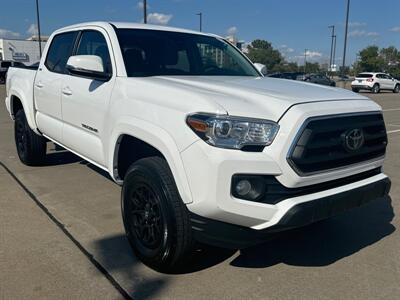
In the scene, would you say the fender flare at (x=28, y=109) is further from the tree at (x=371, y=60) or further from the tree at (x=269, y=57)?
the tree at (x=269, y=57)

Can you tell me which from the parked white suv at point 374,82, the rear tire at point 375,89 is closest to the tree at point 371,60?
the parked white suv at point 374,82

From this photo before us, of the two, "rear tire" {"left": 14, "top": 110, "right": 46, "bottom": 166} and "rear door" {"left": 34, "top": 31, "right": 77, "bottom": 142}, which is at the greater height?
"rear door" {"left": 34, "top": 31, "right": 77, "bottom": 142}

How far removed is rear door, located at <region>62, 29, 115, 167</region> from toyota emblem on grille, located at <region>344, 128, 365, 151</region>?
1937mm

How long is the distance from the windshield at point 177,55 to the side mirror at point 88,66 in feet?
0.72

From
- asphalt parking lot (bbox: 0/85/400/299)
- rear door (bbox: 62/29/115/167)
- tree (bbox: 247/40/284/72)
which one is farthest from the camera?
tree (bbox: 247/40/284/72)

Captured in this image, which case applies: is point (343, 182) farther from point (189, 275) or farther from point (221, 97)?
point (189, 275)

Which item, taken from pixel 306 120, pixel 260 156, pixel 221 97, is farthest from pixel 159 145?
pixel 306 120

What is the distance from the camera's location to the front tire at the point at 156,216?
2.77 meters

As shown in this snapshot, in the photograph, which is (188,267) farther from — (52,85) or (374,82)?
(374,82)

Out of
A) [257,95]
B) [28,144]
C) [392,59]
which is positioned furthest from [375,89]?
[392,59]

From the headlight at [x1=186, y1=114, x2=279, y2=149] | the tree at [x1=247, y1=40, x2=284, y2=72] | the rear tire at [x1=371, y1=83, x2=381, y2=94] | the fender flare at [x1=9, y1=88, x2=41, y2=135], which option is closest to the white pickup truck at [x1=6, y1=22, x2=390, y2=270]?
the headlight at [x1=186, y1=114, x2=279, y2=149]

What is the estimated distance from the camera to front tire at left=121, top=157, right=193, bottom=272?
2.77m

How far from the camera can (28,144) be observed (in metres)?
5.83

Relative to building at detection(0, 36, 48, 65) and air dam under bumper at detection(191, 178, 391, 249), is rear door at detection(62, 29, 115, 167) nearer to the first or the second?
air dam under bumper at detection(191, 178, 391, 249)
